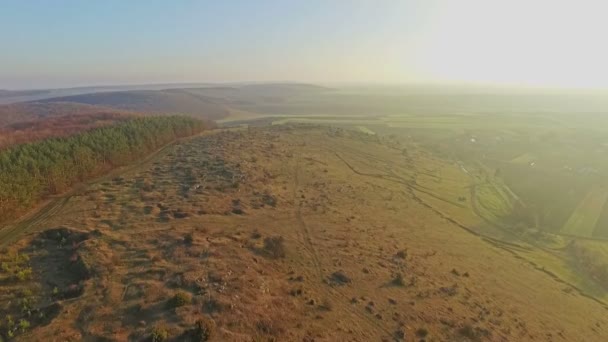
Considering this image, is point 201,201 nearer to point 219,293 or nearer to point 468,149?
point 219,293

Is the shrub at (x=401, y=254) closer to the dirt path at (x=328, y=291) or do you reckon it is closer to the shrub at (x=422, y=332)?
the dirt path at (x=328, y=291)

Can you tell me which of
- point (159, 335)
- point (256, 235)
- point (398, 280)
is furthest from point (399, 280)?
point (159, 335)

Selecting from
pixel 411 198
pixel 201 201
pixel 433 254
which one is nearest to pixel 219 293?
pixel 201 201

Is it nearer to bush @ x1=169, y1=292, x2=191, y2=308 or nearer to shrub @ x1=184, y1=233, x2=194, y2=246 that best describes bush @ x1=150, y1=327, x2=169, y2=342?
bush @ x1=169, y1=292, x2=191, y2=308

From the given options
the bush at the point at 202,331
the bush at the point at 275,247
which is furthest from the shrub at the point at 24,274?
the bush at the point at 275,247

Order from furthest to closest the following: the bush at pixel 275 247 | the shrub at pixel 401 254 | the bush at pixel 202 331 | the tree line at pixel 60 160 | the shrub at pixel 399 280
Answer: the shrub at pixel 401 254 < the tree line at pixel 60 160 < the bush at pixel 275 247 < the shrub at pixel 399 280 < the bush at pixel 202 331

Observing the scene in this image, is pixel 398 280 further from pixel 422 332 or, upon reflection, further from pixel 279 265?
pixel 279 265
